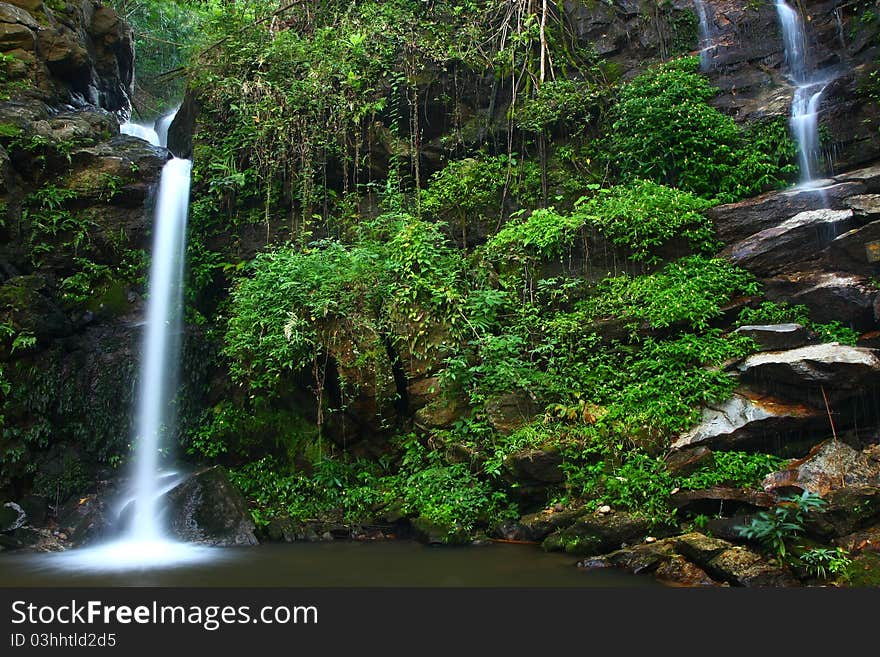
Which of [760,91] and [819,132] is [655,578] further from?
[760,91]

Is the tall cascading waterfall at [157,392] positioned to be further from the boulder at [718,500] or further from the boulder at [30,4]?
the boulder at [718,500]

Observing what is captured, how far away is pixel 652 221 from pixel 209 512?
276 inches

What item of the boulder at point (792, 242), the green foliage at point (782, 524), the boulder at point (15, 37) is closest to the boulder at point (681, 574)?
the green foliage at point (782, 524)

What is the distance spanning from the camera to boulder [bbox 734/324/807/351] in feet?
23.8

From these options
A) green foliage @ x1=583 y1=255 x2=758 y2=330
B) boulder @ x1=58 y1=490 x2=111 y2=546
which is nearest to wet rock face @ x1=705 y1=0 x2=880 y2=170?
green foliage @ x1=583 y1=255 x2=758 y2=330

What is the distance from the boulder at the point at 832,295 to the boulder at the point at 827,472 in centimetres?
184

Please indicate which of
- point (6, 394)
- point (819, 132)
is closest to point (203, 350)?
point (6, 394)

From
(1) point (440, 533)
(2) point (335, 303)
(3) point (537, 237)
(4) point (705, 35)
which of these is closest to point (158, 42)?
Result: (2) point (335, 303)

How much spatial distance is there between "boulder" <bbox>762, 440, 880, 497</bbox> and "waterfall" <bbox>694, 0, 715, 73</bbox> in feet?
25.2

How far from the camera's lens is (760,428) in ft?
22.3

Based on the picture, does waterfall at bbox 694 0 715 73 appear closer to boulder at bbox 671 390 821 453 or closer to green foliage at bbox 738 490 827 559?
boulder at bbox 671 390 821 453

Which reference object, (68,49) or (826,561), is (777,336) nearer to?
(826,561)

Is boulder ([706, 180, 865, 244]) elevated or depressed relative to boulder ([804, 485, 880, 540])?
elevated

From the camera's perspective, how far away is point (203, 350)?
9.99 meters
